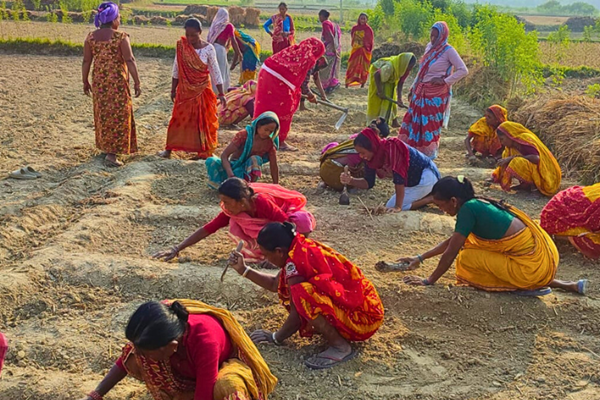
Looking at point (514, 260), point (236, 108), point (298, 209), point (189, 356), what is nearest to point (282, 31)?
point (236, 108)

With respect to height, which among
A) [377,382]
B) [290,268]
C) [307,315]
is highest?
[290,268]

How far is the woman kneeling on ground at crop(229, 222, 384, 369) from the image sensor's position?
3346 millimetres

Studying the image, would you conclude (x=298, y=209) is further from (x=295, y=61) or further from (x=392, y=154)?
(x=295, y=61)

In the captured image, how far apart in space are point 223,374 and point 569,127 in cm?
648

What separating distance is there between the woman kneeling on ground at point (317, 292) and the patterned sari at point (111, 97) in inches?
155

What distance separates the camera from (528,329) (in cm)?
398

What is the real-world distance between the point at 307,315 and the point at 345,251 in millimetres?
1709

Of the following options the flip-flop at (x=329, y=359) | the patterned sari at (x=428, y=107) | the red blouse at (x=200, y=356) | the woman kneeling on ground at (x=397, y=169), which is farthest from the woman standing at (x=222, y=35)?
the red blouse at (x=200, y=356)

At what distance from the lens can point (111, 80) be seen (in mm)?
6664

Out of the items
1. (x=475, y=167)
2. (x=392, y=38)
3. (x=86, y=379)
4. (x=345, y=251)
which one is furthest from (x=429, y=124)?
(x=392, y=38)

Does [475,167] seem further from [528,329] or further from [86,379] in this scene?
[86,379]

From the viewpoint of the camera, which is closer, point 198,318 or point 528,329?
point 198,318

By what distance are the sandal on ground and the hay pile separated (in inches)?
228

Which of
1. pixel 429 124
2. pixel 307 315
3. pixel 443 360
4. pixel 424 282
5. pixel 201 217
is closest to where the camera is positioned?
pixel 307 315
